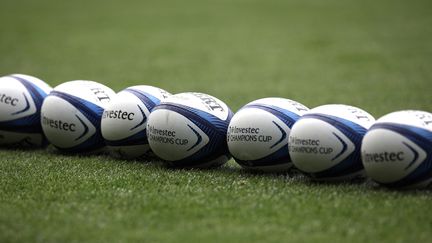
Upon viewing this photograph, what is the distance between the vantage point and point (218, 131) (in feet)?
24.4

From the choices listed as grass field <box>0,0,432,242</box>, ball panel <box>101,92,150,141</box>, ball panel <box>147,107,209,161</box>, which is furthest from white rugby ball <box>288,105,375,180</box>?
ball panel <box>101,92,150,141</box>

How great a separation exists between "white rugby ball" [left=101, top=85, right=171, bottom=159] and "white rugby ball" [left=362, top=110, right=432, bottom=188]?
277 cm

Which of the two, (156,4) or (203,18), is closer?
(203,18)

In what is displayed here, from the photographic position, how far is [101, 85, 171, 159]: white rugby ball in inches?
312

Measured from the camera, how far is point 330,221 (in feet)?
18.1

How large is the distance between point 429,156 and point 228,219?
1983mm

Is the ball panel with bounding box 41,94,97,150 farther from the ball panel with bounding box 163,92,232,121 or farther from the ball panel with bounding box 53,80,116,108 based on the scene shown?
the ball panel with bounding box 163,92,232,121

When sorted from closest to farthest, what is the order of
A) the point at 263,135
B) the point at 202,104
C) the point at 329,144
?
the point at 329,144, the point at 263,135, the point at 202,104

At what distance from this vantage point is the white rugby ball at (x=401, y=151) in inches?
243

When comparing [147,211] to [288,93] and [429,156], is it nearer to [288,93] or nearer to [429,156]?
[429,156]

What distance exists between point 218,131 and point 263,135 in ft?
1.84

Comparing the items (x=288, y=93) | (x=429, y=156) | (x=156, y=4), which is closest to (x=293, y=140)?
(x=429, y=156)

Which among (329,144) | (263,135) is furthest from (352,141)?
(263,135)

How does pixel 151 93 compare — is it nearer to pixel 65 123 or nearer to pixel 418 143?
pixel 65 123
